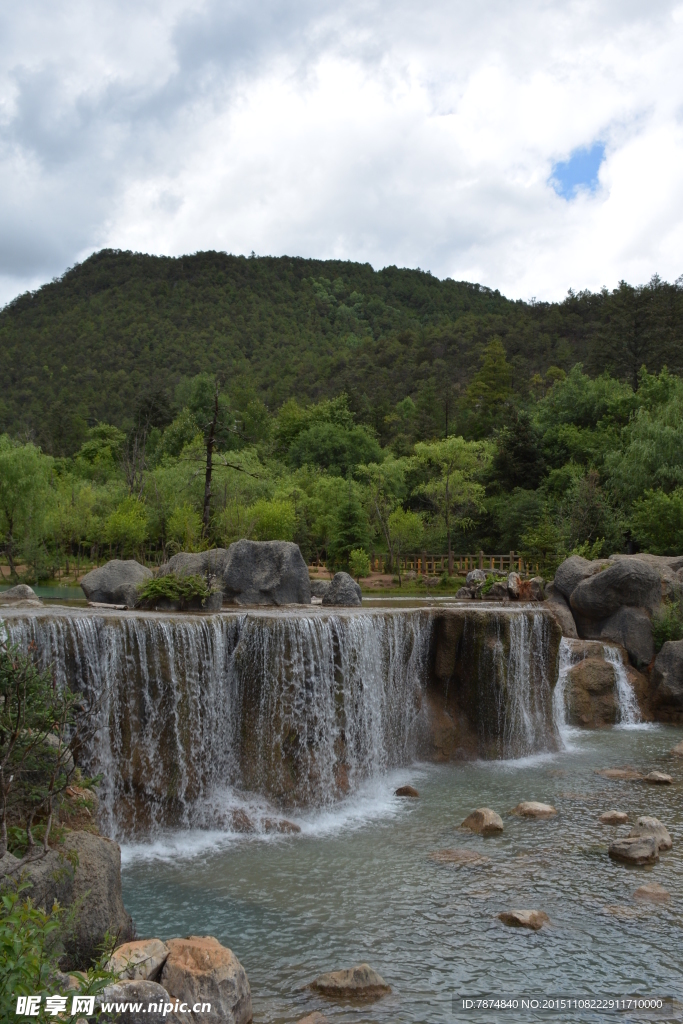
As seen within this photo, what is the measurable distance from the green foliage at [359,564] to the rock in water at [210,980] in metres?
30.0

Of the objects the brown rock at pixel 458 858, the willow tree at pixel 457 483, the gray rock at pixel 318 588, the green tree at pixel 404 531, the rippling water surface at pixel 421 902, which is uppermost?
the willow tree at pixel 457 483

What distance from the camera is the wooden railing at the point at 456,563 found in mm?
34969

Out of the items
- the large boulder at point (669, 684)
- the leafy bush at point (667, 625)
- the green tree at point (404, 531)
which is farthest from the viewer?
the green tree at point (404, 531)

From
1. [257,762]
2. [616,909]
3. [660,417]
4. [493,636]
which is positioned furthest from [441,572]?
[616,909]

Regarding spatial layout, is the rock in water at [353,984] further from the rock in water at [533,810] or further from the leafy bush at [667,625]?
the leafy bush at [667,625]

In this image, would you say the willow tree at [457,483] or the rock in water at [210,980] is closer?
the rock in water at [210,980]

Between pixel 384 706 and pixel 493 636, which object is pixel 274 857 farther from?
pixel 493 636

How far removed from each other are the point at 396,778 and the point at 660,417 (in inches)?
1081

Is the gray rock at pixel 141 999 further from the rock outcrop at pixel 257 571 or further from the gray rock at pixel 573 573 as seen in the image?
the gray rock at pixel 573 573

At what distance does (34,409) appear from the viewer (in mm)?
81188

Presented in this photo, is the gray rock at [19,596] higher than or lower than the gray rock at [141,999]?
higher

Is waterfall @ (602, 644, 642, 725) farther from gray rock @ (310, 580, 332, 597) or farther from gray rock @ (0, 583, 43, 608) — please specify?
gray rock @ (0, 583, 43, 608)

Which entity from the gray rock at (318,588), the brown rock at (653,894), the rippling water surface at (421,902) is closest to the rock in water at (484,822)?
the rippling water surface at (421,902)

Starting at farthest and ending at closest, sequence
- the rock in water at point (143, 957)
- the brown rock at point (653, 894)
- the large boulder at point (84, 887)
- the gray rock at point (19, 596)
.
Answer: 1. the gray rock at point (19, 596)
2. the brown rock at point (653, 894)
3. the large boulder at point (84, 887)
4. the rock in water at point (143, 957)
